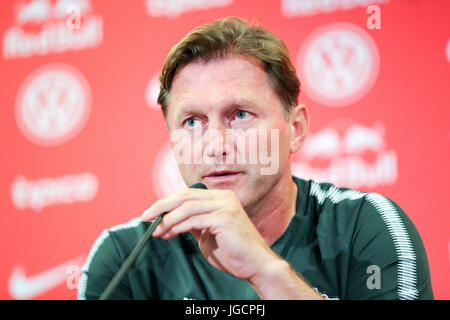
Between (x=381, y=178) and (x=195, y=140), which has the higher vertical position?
(x=195, y=140)

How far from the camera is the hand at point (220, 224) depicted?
3.30 feet

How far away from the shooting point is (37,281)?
96.8 inches

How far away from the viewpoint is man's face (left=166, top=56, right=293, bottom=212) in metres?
1.34

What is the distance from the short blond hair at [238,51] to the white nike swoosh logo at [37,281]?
4.29 feet

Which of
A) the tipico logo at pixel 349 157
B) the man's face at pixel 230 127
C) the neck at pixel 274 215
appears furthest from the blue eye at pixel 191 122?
the tipico logo at pixel 349 157

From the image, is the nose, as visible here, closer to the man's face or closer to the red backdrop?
the man's face

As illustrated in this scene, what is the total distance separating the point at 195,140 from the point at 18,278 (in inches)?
64.2

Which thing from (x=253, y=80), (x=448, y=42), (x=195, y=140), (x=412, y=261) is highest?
(x=448, y=42)

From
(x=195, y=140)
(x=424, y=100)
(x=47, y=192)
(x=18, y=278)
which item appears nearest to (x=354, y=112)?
(x=424, y=100)
